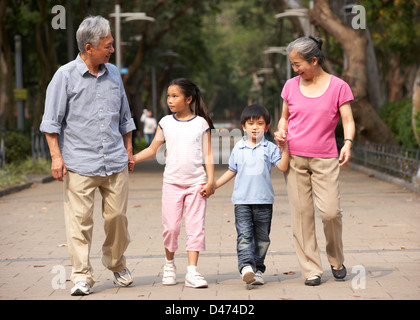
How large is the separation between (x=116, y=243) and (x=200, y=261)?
1625 mm

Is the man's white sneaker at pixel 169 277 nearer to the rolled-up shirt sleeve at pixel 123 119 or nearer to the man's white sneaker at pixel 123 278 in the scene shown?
the man's white sneaker at pixel 123 278

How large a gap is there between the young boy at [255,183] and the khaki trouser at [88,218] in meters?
0.75

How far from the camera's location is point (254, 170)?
6359 millimetres

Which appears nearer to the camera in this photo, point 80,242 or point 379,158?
point 80,242

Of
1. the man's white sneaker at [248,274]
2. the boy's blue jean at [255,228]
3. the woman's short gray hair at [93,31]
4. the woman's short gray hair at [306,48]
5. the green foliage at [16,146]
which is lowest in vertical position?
the green foliage at [16,146]

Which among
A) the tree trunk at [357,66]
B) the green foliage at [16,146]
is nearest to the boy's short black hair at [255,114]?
the green foliage at [16,146]

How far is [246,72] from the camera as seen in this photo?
254ft

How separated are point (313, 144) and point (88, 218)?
172cm

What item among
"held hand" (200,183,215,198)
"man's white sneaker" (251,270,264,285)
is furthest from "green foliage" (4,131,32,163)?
"man's white sneaker" (251,270,264,285)

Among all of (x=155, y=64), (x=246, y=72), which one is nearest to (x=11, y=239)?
(x=155, y=64)

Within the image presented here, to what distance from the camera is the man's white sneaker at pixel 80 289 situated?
597 cm

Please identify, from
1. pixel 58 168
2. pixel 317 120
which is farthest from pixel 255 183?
pixel 58 168

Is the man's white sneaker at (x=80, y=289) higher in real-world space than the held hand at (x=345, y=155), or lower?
lower
